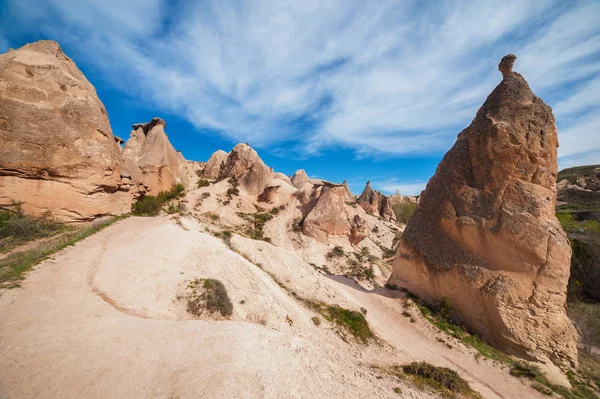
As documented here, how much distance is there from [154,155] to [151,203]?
5.57m

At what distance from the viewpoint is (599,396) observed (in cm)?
834

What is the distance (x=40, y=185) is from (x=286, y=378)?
1308 cm

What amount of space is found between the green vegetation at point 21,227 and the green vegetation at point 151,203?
4.91 meters

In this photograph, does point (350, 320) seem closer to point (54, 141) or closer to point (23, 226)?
point (23, 226)

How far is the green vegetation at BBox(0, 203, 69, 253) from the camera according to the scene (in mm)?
9492

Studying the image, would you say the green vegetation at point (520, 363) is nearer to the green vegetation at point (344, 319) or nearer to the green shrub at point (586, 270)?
the green vegetation at point (344, 319)

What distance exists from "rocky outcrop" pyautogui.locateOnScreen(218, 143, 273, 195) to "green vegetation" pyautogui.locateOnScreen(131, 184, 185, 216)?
612cm

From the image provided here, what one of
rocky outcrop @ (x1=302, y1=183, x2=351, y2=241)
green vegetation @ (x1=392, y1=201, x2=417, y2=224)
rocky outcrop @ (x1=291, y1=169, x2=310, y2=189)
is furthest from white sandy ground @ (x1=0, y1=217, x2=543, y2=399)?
green vegetation @ (x1=392, y1=201, x2=417, y2=224)

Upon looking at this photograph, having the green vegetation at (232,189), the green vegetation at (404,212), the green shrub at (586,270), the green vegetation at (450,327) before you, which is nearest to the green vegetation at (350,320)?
the green vegetation at (450,327)

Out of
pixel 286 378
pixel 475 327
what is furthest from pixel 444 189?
pixel 286 378

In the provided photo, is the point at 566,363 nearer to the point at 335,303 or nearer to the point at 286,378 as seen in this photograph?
the point at 335,303

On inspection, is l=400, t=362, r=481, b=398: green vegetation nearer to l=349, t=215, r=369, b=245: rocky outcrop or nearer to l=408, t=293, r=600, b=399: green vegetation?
l=408, t=293, r=600, b=399: green vegetation

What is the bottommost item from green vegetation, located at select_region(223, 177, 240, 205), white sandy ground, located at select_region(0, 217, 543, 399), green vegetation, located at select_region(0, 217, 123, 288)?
white sandy ground, located at select_region(0, 217, 543, 399)

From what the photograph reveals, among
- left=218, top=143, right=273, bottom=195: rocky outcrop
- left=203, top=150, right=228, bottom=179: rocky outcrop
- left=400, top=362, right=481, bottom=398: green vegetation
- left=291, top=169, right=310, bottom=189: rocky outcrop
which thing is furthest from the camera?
left=291, top=169, right=310, bottom=189: rocky outcrop
